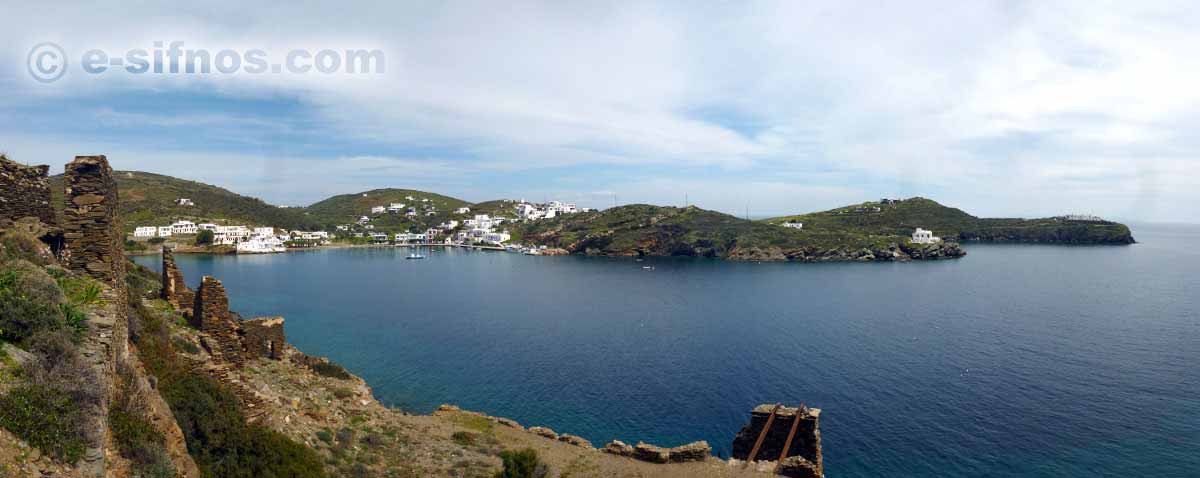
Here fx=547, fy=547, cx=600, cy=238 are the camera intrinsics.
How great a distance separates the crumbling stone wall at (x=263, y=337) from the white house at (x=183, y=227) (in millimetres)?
133644

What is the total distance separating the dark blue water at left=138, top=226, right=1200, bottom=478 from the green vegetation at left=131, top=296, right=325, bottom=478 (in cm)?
1934

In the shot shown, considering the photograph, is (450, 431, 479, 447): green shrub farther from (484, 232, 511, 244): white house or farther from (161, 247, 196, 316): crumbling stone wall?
(484, 232, 511, 244): white house

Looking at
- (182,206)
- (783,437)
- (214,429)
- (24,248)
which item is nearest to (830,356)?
(783,437)

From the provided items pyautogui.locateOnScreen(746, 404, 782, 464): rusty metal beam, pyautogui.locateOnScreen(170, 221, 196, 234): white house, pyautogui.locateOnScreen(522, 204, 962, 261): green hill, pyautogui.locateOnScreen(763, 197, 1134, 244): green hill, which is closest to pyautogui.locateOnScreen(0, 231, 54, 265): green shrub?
pyautogui.locateOnScreen(746, 404, 782, 464): rusty metal beam

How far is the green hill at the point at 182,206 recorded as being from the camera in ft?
440

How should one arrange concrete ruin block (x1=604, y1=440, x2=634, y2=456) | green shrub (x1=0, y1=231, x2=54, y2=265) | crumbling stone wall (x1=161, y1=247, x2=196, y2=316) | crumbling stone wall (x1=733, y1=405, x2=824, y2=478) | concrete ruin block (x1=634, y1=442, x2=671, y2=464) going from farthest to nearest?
crumbling stone wall (x1=161, y1=247, x2=196, y2=316)
concrete ruin block (x1=604, y1=440, x2=634, y2=456)
concrete ruin block (x1=634, y1=442, x2=671, y2=464)
crumbling stone wall (x1=733, y1=405, x2=824, y2=478)
green shrub (x1=0, y1=231, x2=54, y2=265)

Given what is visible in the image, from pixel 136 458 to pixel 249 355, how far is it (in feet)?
53.3

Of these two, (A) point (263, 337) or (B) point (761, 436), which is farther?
(A) point (263, 337)

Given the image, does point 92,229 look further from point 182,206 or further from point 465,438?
point 182,206

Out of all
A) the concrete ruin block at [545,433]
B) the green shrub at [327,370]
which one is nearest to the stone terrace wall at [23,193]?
the green shrub at [327,370]

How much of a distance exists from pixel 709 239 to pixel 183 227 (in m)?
129

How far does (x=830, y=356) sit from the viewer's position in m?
45.1

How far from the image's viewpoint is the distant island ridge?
133875 mm

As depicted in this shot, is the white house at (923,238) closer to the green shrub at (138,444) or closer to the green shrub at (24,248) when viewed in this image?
the green shrub at (138,444)
